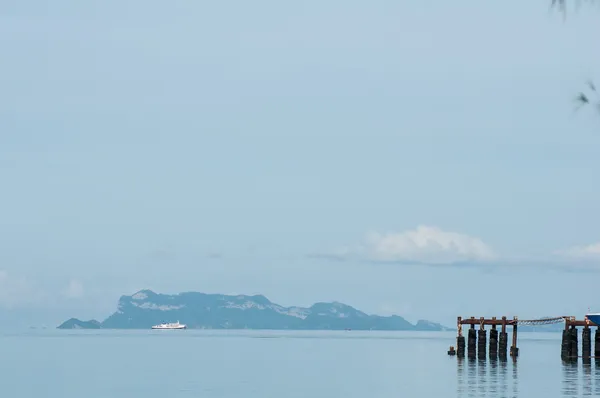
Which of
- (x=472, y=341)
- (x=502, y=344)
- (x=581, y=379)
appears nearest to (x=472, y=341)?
(x=472, y=341)

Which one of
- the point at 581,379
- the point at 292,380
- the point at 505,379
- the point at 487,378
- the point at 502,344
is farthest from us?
the point at 502,344

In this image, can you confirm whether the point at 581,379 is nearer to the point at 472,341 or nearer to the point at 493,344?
the point at 472,341

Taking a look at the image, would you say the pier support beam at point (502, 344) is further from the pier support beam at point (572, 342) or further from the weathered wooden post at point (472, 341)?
the pier support beam at point (572, 342)

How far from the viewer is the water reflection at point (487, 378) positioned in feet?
295

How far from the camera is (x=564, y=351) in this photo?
5408 inches

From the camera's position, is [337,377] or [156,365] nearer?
[337,377]

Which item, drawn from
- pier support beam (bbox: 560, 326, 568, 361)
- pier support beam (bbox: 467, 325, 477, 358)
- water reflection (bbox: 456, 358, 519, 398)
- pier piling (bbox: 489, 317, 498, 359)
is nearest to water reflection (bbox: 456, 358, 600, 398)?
water reflection (bbox: 456, 358, 519, 398)

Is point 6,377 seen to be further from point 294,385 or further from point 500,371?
point 500,371

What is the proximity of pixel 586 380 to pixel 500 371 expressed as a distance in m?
14.2

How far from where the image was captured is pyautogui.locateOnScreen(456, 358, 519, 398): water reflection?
3541 inches

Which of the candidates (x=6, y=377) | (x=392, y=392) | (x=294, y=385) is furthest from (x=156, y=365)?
(x=392, y=392)

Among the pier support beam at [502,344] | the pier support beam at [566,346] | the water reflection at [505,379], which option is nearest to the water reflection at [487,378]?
the water reflection at [505,379]

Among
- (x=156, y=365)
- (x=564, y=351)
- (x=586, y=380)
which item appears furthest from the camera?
(x=156, y=365)

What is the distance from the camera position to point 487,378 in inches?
4139
